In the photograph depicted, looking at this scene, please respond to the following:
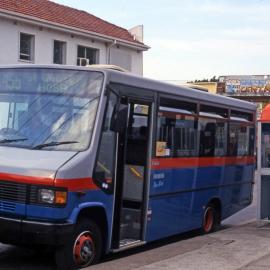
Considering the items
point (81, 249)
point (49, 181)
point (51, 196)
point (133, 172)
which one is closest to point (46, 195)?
point (51, 196)

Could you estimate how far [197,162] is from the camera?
10.8 m

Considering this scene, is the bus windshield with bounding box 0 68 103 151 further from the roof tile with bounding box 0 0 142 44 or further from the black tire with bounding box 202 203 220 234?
the roof tile with bounding box 0 0 142 44

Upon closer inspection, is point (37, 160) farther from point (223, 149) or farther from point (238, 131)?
point (238, 131)

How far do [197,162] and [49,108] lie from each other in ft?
11.8

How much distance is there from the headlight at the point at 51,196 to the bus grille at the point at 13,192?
219 mm

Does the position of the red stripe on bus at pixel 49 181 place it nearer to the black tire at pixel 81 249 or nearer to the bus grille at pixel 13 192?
the bus grille at pixel 13 192

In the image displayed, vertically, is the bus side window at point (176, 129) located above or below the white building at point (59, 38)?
below

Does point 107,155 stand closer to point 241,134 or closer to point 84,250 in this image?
point 84,250

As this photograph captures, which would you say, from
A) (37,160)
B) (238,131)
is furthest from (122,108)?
(238,131)

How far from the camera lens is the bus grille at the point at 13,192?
289 inches

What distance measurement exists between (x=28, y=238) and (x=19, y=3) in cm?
2360

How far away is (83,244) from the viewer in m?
7.78

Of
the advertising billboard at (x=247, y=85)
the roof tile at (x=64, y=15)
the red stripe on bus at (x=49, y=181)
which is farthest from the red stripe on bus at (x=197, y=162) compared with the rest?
the advertising billboard at (x=247, y=85)

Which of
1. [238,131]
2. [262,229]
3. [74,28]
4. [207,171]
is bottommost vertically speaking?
[262,229]
